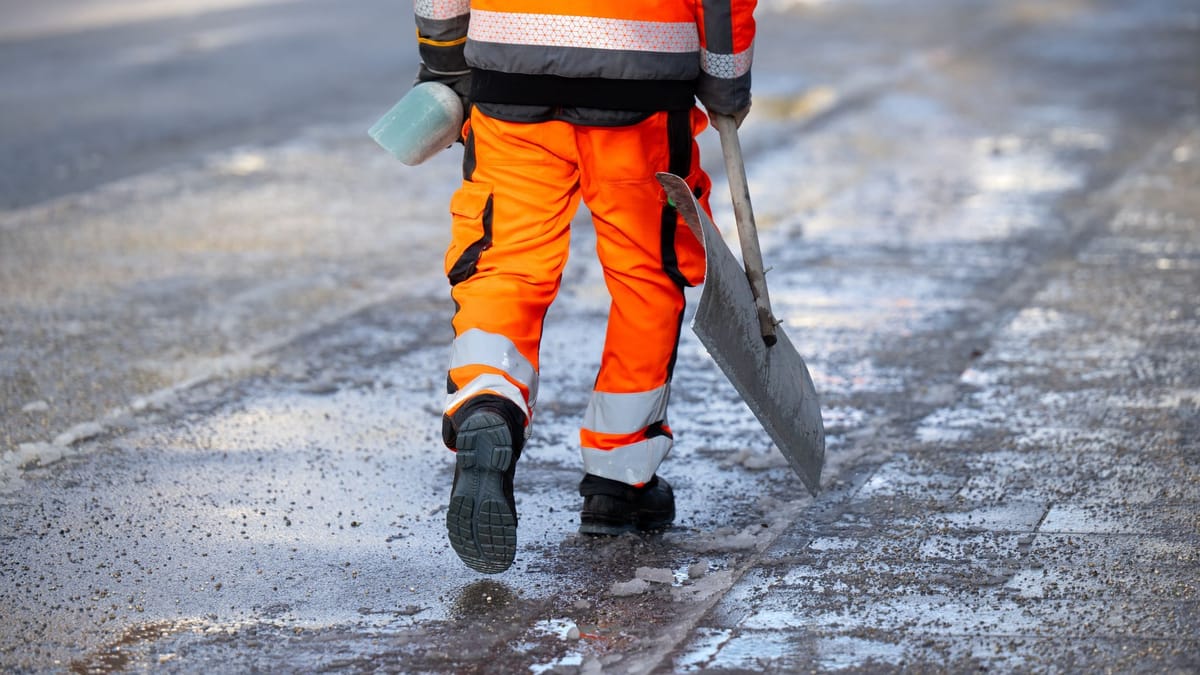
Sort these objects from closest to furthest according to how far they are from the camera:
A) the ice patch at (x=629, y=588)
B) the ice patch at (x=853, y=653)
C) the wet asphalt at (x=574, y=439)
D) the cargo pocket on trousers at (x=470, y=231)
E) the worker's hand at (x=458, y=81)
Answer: the ice patch at (x=853, y=653) < the wet asphalt at (x=574, y=439) < the ice patch at (x=629, y=588) < the cargo pocket on trousers at (x=470, y=231) < the worker's hand at (x=458, y=81)

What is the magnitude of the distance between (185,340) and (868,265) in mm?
2667

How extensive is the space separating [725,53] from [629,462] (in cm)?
98

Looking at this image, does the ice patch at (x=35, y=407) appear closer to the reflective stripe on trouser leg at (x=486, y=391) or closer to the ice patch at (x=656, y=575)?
the reflective stripe on trouser leg at (x=486, y=391)

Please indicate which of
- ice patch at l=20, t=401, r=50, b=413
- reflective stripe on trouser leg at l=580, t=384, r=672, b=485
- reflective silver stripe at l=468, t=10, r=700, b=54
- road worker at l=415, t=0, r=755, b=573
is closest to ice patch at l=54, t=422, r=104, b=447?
ice patch at l=20, t=401, r=50, b=413

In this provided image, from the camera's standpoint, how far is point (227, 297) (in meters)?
6.32

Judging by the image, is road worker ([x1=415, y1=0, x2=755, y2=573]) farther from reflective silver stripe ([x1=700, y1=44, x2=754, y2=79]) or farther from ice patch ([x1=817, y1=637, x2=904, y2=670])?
ice patch ([x1=817, y1=637, x2=904, y2=670])

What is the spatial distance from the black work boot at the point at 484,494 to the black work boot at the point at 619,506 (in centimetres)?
42

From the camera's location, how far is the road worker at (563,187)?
366 cm

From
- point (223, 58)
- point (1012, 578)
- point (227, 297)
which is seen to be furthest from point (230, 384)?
point (223, 58)

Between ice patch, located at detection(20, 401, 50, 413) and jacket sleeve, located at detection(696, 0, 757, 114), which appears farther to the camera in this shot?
ice patch, located at detection(20, 401, 50, 413)

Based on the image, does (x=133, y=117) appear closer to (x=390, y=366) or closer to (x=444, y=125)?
(x=390, y=366)

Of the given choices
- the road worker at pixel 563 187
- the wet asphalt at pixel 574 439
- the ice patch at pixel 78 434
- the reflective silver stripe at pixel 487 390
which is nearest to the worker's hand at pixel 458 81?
the road worker at pixel 563 187

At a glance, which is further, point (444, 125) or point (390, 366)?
point (390, 366)

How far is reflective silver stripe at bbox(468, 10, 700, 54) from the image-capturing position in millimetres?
3670
